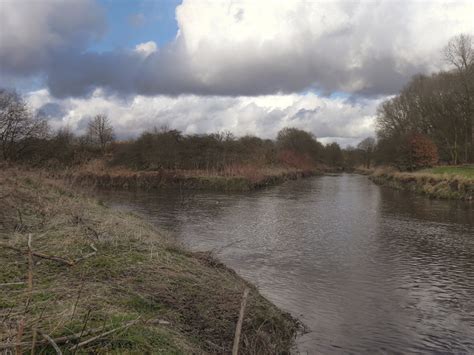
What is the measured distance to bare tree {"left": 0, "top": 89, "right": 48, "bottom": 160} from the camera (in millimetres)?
29641

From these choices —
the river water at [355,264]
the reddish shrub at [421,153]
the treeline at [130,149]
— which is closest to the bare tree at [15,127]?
the treeline at [130,149]

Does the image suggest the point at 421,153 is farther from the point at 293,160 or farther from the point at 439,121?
the point at 293,160

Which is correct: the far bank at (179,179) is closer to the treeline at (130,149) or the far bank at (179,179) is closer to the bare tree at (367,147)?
the treeline at (130,149)

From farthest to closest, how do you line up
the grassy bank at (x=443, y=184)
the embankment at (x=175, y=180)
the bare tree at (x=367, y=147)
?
the bare tree at (x=367, y=147) < the embankment at (x=175, y=180) < the grassy bank at (x=443, y=184)

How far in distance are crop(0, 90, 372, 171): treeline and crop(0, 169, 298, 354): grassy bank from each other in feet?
51.4

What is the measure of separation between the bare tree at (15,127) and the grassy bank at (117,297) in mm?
23518

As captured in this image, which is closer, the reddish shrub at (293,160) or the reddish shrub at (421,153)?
the reddish shrub at (421,153)

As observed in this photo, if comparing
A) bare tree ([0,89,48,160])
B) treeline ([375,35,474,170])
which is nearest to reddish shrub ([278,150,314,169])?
treeline ([375,35,474,170])

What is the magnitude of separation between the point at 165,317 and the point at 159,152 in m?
37.5

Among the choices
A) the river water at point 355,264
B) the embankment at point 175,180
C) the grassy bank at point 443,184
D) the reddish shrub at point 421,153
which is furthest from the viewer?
the reddish shrub at point 421,153

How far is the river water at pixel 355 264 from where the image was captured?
6.62 metres

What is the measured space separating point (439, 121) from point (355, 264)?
1563 inches

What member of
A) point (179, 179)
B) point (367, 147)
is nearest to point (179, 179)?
point (179, 179)

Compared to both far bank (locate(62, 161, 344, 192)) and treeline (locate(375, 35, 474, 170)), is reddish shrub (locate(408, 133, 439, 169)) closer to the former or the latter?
treeline (locate(375, 35, 474, 170))
